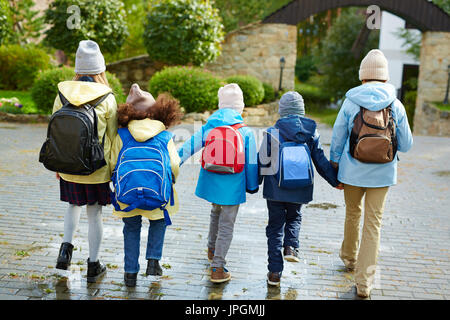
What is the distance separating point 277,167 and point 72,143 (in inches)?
58.5

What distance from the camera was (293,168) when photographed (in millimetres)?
3639

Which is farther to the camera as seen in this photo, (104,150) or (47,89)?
(47,89)

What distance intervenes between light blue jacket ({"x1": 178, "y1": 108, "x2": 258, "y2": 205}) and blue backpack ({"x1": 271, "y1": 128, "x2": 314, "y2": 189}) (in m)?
0.23

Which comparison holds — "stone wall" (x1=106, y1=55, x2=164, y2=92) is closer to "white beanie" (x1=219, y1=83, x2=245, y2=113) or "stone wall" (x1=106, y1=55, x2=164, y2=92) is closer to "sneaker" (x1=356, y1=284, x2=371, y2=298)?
"white beanie" (x1=219, y1=83, x2=245, y2=113)

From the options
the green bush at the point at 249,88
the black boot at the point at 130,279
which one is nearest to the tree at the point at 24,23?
the green bush at the point at 249,88

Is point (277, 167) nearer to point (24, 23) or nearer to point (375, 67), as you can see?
point (375, 67)

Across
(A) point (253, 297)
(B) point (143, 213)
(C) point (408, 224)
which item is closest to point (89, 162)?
(B) point (143, 213)

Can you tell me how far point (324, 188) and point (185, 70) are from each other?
7.21m

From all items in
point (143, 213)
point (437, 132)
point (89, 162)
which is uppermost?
point (89, 162)

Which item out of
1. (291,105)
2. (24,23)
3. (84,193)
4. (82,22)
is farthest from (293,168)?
(24,23)

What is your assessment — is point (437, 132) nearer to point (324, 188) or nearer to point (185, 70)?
point (185, 70)

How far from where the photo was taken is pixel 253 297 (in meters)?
3.60

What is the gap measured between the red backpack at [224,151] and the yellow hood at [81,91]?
860 millimetres

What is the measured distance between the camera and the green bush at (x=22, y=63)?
16.1 metres
